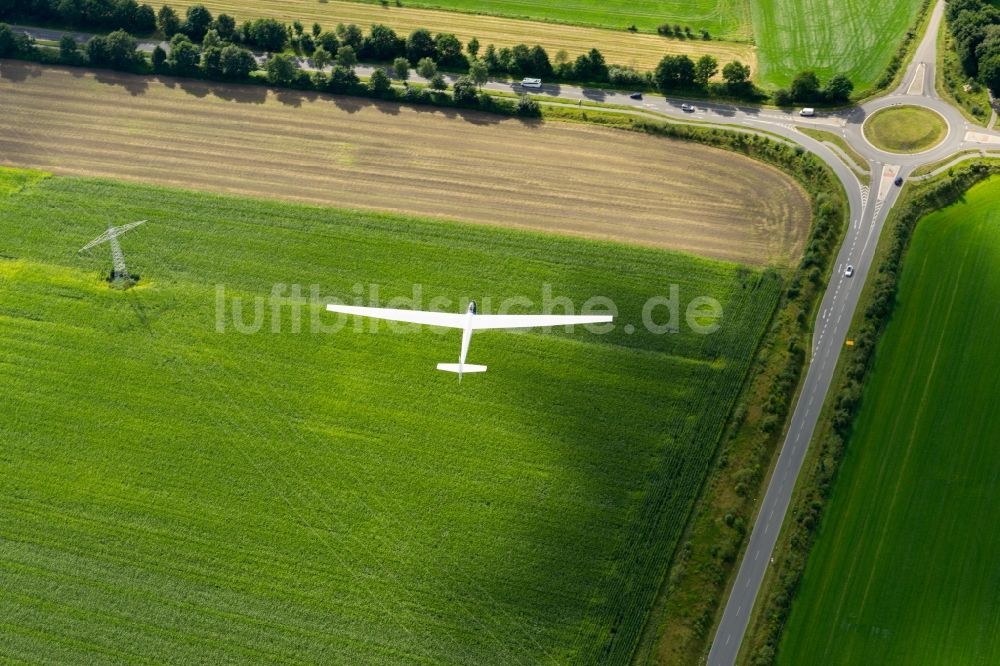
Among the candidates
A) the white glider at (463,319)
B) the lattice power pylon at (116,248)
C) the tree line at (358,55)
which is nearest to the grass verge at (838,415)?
the tree line at (358,55)

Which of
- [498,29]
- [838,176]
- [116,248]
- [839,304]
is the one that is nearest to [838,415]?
[839,304]

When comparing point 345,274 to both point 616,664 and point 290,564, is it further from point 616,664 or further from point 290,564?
point 616,664

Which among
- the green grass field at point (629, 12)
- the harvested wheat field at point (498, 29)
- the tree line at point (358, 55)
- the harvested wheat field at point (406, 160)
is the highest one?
the green grass field at point (629, 12)

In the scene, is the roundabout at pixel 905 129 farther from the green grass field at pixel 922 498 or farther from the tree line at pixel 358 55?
the green grass field at pixel 922 498

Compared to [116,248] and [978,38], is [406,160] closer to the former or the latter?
[116,248]

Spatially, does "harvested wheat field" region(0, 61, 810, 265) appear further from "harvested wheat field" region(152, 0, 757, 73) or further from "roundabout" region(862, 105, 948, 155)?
"harvested wheat field" region(152, 0, 757, 73)

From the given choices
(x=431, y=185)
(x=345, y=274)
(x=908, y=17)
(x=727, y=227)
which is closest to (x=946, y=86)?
(x=908, y=17)

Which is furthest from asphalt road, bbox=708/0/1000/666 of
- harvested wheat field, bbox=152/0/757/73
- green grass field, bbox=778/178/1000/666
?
harvested wheat field, bbox=152/0/757/73
